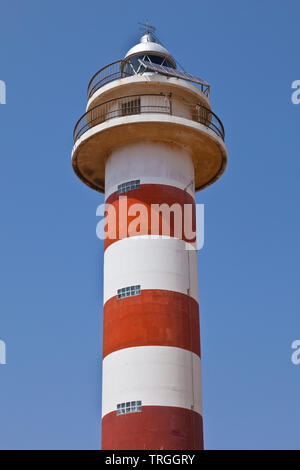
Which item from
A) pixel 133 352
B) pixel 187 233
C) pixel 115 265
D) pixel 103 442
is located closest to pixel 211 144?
pixel 187 233

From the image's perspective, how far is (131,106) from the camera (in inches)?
1641

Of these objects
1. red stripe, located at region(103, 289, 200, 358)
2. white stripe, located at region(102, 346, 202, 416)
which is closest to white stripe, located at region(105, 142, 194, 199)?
red stripe, located at region(103, 289, 200, 358)

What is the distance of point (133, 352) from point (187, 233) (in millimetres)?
7340

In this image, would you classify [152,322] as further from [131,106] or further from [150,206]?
[131,106]

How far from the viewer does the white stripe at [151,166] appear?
1572 inches

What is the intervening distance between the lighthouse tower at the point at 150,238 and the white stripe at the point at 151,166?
0.06m

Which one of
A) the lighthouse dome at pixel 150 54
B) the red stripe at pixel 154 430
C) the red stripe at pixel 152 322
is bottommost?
the red stripe at pixel 154 430

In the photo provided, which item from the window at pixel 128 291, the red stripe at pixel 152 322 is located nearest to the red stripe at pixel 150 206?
the window at pixel 128 291

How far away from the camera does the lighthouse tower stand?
35531mm

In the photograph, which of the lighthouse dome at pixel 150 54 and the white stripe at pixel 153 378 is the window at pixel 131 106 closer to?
the lighthouse dome at pixel 150 54

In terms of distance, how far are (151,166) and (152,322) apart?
871 centimetres

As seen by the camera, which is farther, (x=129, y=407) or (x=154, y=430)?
(x=129, y=407)

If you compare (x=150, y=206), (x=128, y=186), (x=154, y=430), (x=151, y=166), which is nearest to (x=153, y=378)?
(x=154, y=430)

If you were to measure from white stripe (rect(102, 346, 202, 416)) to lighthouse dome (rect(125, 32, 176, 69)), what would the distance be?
57.7 ft
